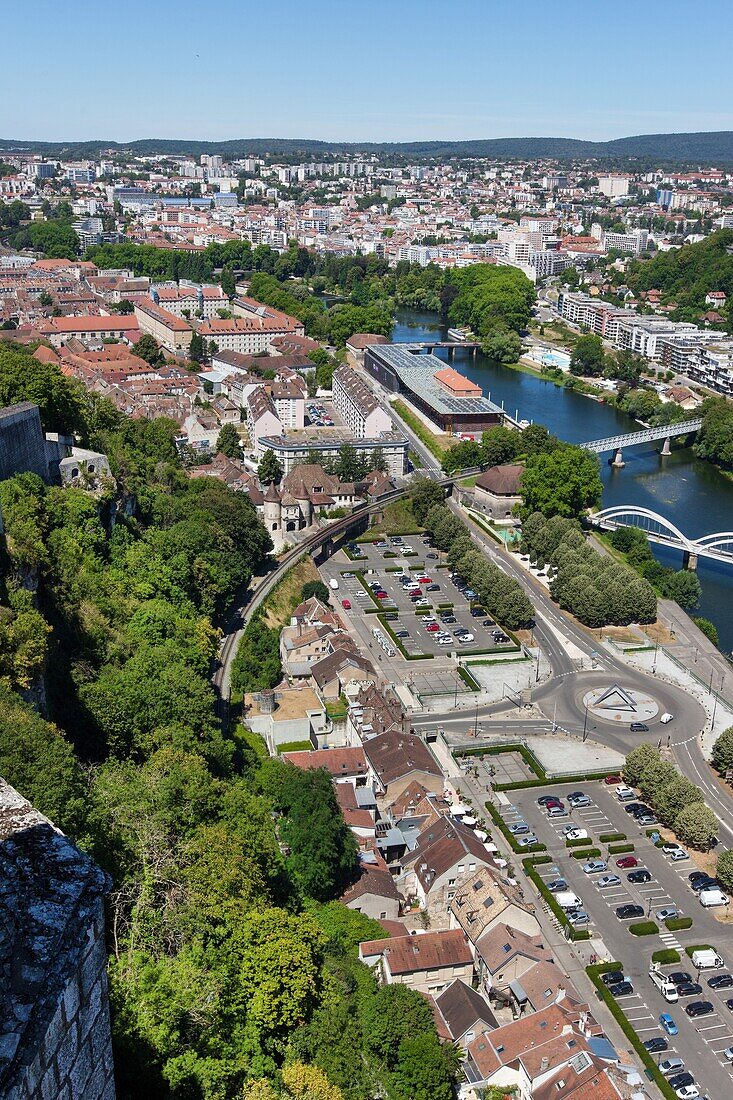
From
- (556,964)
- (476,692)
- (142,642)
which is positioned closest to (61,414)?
(142,642)

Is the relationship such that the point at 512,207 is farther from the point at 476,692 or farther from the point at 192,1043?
the point at 192,1043

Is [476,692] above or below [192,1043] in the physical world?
below

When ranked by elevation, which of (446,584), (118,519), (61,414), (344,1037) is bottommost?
(446,584)

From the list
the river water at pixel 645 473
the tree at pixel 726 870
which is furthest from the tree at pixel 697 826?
Answer: the river water at pixel 645 473

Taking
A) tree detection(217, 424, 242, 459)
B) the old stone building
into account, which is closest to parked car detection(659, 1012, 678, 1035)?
the old stone building

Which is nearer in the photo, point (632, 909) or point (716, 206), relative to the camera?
point (632, 909)

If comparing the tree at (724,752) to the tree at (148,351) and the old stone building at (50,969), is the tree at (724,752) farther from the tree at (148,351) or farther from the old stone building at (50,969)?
the tree at (148,351)

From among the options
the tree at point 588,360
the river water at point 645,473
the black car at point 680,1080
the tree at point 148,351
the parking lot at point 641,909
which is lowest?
the river water at point 645,473
